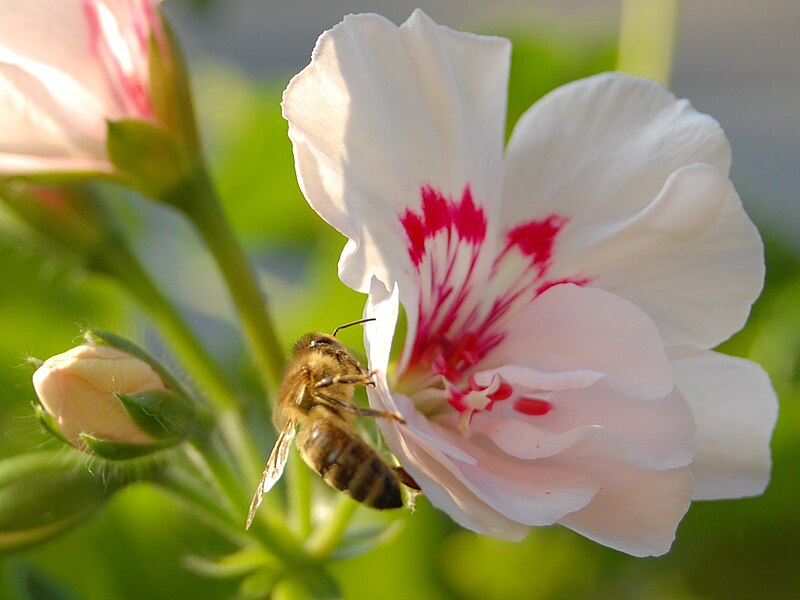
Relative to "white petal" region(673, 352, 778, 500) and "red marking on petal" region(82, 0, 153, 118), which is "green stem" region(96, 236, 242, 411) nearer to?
"red marking on petal" region(82, 0, 153, 118)

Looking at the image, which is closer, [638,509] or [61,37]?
[638,509]

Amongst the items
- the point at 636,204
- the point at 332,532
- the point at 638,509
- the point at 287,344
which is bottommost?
the point at 287,344

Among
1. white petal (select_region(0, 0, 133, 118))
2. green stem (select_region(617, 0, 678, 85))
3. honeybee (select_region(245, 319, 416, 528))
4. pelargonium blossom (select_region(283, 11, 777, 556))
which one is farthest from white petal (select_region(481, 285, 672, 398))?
green stem (select_region(617, 0, 678, 85))

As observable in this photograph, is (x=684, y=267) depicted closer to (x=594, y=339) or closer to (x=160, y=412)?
(x=594, y=339)

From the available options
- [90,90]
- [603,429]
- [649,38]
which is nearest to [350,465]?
[603,429]

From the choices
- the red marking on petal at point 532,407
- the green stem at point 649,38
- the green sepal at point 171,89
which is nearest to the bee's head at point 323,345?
the red marking on petal at point 532,407

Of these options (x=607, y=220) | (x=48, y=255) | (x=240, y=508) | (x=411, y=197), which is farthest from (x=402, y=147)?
(x=48, y=255)
